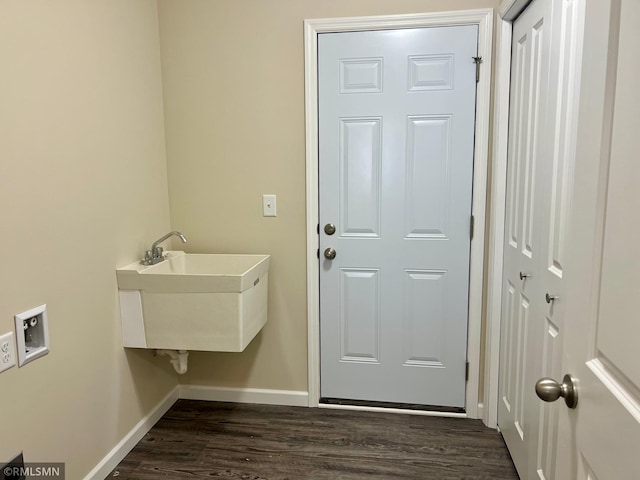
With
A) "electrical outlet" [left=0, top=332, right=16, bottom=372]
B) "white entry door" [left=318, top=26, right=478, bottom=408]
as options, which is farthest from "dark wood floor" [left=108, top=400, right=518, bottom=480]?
"electrical outlet" [left=0, top=332, right=16, bottom=372]

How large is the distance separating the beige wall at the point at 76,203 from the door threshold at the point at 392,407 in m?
1.03

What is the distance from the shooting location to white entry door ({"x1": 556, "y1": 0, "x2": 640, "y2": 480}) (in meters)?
0.62

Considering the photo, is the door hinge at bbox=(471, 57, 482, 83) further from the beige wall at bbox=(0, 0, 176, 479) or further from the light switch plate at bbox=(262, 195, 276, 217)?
the beige wall at bbox=(0, 0, 176, 479)

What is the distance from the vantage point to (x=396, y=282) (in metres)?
2.43

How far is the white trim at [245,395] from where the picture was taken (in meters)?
2.59

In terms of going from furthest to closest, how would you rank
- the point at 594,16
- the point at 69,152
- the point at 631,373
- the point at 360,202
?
the point at 360,202, the point at 69,152, the point at 594,16, the point at 631,373

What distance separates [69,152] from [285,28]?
1245 mm

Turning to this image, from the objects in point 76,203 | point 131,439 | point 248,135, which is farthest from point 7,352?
point 248,135

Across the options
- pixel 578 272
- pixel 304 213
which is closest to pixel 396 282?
pixel 304 213

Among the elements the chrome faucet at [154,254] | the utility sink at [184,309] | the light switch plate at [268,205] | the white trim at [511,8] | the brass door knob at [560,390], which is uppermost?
the white trim at [511,8]

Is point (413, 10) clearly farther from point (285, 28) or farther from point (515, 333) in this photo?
point (515, 333)

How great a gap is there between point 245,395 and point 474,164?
6.04 ft

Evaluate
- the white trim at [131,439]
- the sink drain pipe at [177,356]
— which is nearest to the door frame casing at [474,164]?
the sink drain pipe at [177,356]

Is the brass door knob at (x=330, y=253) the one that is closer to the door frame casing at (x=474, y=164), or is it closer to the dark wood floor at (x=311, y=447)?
the door frame casing at (x=474, y=164)
